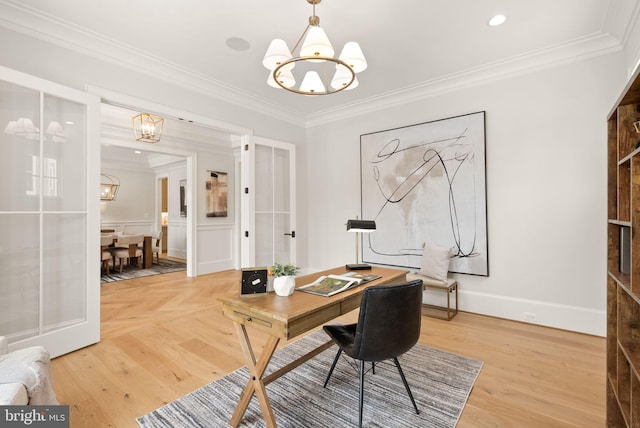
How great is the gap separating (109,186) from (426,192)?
298 inches

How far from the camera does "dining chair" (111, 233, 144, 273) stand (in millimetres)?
6141

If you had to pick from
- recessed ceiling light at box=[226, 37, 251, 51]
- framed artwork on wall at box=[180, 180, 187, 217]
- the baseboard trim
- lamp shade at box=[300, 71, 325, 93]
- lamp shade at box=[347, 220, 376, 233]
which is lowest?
the baseboard trim

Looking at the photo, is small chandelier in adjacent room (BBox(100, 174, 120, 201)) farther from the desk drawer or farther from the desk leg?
the desk leg

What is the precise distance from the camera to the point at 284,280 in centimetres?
181

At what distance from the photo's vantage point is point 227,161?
6539mm

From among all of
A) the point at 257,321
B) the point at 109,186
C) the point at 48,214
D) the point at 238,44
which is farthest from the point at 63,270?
the point at 109,186

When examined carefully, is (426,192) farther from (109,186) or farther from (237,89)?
(109,186)

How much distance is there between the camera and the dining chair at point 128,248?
6141 mm

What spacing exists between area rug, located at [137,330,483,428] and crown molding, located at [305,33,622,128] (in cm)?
298

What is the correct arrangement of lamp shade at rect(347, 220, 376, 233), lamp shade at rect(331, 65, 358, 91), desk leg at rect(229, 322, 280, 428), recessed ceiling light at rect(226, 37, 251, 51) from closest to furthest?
desk leg at rect(229, 322, 280, 428)
lamp shade at rect(331, 65, 358, 91)
lamp shade at rect(347, 220, 376, 233)
recessed ceiling light at rect(226, 37, 251, 51)

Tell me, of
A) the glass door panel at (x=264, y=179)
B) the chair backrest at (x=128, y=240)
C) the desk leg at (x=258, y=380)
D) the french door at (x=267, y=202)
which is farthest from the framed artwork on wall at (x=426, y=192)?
the chair backrest at (x=128, y=240)

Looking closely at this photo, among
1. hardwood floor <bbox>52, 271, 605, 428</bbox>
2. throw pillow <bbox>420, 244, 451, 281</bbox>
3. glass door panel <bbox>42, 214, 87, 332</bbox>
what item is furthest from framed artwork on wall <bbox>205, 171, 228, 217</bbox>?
throw pillow <bbox>420, 244, 451, 281</bbox>

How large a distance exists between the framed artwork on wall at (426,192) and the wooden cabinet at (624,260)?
192 centimetres

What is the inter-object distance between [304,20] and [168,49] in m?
1.42
